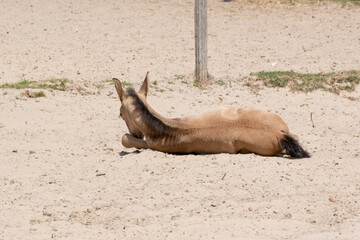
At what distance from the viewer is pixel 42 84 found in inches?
427

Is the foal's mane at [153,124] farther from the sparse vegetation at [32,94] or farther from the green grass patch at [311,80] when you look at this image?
the green grass patch at [311,80]

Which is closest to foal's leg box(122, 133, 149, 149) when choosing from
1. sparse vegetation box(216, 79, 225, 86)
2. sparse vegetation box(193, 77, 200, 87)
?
sparse vegetation box(193, 77, 200, 87)

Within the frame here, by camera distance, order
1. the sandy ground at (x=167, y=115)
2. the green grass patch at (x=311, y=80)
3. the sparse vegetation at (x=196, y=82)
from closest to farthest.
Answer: the sandy ground at (x=167, y=115)
the green grass patch at (x=311, y=80)
the sparse vegetation at (x=196, y=82)

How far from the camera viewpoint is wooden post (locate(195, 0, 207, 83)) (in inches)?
445

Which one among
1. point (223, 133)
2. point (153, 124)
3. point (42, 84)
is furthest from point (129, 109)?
point (42, 84)

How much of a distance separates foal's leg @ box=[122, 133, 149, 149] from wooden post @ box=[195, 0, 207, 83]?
3.18m

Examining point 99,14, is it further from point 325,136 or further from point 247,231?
point 247,231

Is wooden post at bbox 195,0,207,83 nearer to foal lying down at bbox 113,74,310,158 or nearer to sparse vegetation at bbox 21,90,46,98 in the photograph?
sparse vegetation at bbox 21,90,46,98

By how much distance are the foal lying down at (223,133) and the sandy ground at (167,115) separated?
17cm

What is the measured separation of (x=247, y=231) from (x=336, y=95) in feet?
17.9

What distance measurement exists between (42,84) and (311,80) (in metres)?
4.58

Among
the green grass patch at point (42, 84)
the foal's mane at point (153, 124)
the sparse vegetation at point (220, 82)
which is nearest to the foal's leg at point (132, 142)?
the foal's mane at point (153, 124)

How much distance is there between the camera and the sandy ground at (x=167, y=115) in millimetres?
6344

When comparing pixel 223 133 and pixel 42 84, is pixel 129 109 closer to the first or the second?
pixel 223 133
